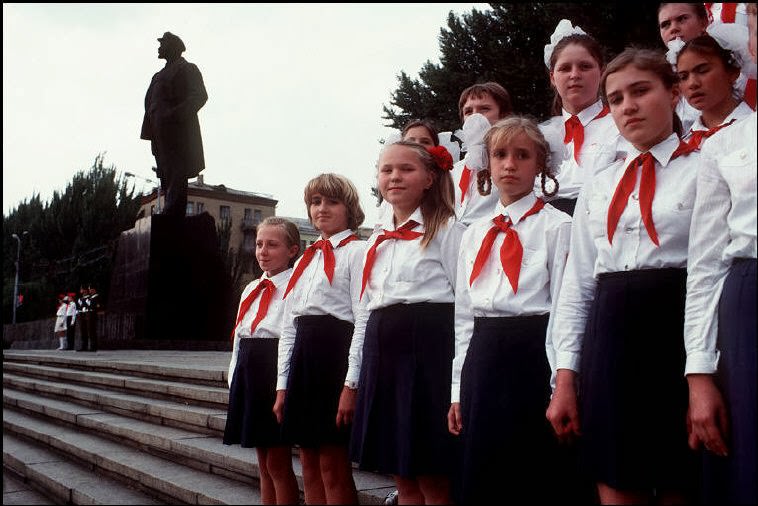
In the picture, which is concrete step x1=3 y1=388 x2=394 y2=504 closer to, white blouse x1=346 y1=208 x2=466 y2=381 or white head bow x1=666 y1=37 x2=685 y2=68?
white blouse x1=346 y1=208 x2=466 y2=381

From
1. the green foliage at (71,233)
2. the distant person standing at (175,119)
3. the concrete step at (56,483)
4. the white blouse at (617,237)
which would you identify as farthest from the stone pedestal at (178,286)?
the green foliage at (71,233)

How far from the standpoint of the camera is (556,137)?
2557 mm

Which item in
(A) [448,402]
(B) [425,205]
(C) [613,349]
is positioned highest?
(B) [425,205]

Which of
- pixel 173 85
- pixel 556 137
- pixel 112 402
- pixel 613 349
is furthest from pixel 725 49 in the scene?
pixel 173 85

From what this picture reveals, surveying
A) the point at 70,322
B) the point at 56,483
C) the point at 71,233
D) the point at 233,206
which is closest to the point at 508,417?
the point at 56,483

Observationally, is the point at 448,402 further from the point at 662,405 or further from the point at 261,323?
the point at 261,323

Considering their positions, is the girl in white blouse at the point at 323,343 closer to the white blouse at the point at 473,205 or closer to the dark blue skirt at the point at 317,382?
the dark blue skirt at the point at 317,382

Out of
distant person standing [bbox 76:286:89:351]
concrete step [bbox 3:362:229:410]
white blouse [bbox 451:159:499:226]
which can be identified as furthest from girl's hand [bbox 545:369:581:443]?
distant person standing [bbox 76:286:89:351]

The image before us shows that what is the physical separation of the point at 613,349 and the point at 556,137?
3.16 ft

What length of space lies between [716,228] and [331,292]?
188 cm

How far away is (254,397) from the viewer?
3.50 m

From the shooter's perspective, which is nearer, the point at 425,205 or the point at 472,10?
the point at 425,205

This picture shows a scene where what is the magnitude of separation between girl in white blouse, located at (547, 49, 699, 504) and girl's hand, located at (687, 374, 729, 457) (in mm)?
124

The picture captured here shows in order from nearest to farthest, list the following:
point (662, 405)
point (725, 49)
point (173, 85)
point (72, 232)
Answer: point (662, 405), point (725, 49), point (173, 85), point (72, 232)
